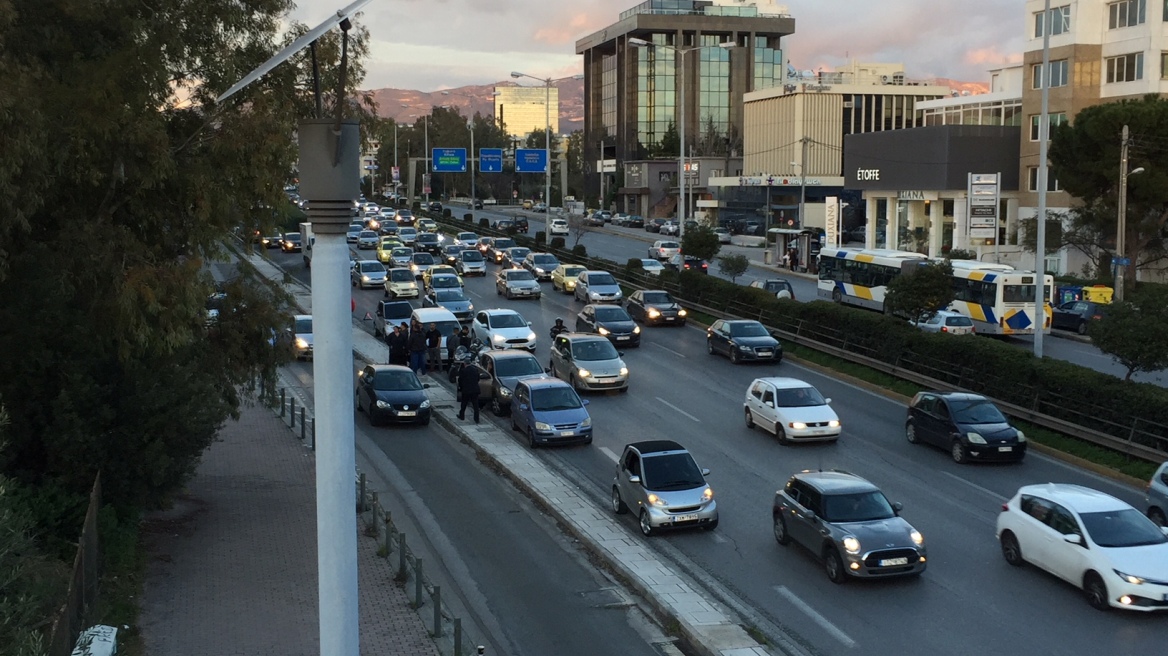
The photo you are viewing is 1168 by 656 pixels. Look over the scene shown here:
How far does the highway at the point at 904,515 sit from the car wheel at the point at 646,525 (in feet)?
0.55

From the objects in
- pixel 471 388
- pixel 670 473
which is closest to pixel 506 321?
pixel 471 388

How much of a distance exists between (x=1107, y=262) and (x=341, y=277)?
56060 mm

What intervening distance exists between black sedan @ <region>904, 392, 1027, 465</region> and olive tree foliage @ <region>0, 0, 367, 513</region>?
14481 millimetres

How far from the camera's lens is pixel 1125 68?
63219 mm

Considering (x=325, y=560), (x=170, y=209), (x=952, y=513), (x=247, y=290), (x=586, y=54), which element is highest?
(x=586, y=54)

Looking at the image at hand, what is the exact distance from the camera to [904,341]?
3259cm

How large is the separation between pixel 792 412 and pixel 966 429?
12.7 feet

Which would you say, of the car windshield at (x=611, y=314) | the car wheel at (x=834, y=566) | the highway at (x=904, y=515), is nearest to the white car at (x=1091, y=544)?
the highway at (x=904, y=515)

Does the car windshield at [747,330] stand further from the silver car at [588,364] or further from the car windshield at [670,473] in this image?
the car windshield at [670,473]

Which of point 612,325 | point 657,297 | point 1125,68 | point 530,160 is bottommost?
point 612,325

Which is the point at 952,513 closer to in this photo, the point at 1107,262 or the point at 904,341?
the point at 904,341

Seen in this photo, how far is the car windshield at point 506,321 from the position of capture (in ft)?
123

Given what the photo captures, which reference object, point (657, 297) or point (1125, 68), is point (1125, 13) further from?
point (657, 297)

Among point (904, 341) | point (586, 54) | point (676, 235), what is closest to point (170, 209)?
point (904, 341)
